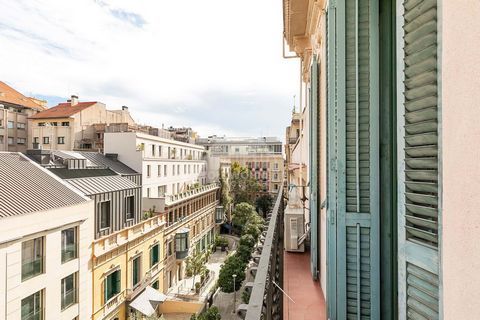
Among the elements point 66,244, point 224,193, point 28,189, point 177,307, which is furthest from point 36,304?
point 224,193

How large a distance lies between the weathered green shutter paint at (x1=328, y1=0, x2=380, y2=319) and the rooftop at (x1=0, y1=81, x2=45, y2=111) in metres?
45.0

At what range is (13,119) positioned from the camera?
33.9m

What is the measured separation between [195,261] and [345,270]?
20.5 metres

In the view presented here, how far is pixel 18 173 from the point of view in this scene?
461 inches

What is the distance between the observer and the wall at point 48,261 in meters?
8.86

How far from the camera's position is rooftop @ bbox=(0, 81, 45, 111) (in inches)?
1442

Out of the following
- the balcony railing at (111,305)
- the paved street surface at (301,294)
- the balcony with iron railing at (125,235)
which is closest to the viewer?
the paved street surface at (301,294)

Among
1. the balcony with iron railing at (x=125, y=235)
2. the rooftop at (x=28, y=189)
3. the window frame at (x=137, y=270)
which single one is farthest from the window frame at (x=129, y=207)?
the rooftop at (x=28, y=189)

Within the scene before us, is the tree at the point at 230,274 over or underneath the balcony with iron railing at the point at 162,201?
underneath

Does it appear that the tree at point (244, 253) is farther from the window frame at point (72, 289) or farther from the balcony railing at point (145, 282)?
the window frame at point (72, 289)

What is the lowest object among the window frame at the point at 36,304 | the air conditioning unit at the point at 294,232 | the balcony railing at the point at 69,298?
the balcony railing at the point at 69,298

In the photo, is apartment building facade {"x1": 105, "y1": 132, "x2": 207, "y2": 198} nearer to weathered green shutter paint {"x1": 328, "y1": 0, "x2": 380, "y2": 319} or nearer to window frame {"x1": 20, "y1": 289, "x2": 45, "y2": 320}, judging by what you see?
window frame {"x1": 20, "y1": 289, "x2": 45, "y2": 320}
